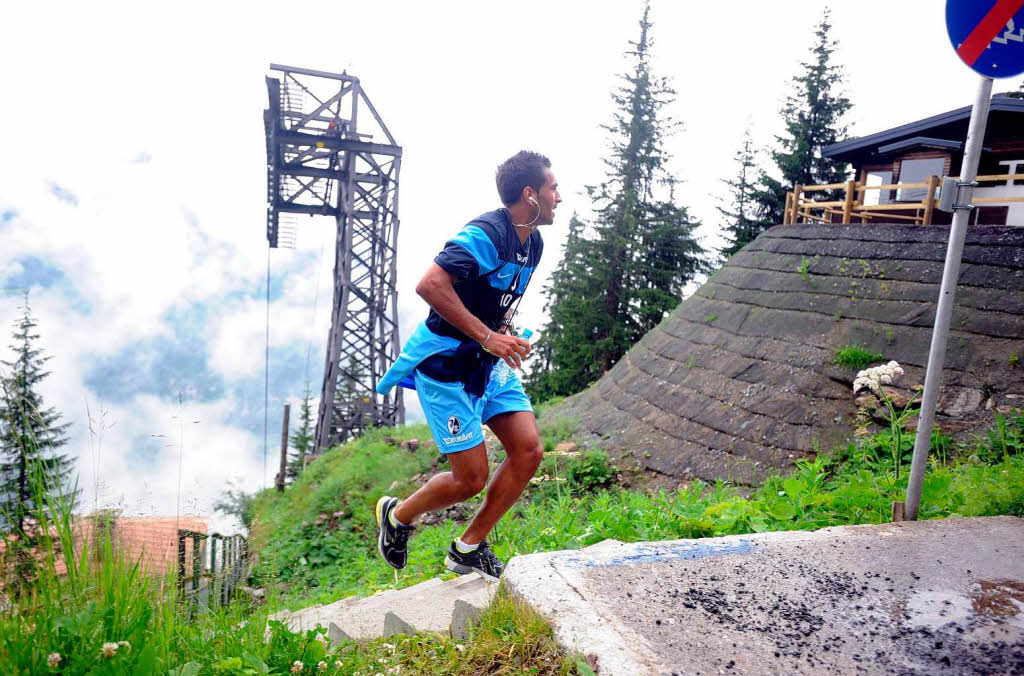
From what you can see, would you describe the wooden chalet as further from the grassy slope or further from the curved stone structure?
the grassy slope

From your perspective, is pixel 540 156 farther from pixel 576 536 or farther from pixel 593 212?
pixel 593 212

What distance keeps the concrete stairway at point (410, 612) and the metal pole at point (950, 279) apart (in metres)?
2.07

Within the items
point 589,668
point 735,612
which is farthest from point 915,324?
point 589,668

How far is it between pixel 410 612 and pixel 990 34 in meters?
3.61

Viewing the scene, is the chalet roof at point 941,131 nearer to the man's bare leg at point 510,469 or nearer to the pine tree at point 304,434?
the man's bare leg at point 510,469

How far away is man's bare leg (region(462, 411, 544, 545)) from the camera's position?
341 cm

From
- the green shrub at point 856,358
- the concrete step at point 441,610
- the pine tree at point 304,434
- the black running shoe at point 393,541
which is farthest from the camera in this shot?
the pine tree at point 304,434

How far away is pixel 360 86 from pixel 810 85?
16983mm

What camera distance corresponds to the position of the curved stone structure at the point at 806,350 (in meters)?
6.64

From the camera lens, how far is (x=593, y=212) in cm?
2359

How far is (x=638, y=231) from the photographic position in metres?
22.8

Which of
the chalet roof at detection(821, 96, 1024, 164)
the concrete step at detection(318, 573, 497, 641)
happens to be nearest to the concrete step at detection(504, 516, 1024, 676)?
the concrete step at detection(318, 573, 497, 641)

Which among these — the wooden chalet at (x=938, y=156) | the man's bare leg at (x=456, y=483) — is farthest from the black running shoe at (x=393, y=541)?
the wooden chalet at (x=938, y=156)

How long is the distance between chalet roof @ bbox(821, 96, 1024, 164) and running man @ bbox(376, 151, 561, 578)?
14.1 metres
